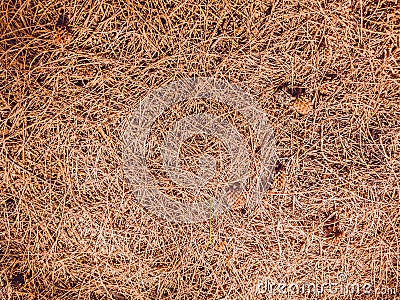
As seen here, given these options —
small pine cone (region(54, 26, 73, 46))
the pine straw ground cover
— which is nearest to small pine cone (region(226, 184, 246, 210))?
the pine straw ground cover

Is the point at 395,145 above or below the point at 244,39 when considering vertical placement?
below

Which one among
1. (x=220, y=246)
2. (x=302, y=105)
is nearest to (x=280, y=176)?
(x=302, y=105)

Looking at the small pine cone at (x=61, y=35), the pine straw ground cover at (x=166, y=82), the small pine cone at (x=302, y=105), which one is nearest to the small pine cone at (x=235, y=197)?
the pine straw ground cover at (x=166, y=82)

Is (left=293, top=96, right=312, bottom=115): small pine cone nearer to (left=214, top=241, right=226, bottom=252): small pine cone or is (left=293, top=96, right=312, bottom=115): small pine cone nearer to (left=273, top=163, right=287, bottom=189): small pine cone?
(left=273, top=163, right=287, bottom=189): small pine cone

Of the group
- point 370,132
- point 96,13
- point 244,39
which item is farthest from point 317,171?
point 96,13

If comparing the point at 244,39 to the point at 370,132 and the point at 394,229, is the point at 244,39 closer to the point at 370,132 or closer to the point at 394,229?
the point at 370,132

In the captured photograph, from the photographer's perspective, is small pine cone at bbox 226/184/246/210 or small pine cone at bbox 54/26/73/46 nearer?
small pine cone at bbox 54/26/73/46

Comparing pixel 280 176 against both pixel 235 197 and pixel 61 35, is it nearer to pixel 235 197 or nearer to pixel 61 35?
pixel 235 197
